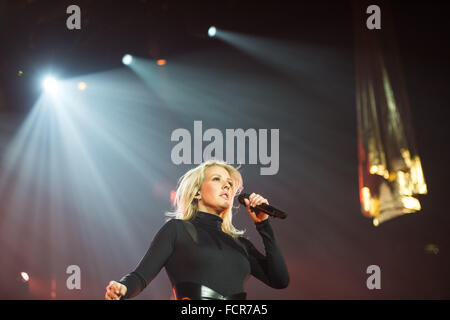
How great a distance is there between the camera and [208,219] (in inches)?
82.6

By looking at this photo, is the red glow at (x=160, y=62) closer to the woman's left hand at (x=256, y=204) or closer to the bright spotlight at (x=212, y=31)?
the bright spotlight at (x=212, y=31)

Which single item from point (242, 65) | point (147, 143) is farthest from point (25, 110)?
point (242, 65)

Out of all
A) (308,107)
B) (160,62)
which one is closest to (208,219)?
(308,107)

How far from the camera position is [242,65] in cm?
419

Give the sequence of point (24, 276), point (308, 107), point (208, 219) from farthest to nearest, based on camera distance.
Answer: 1. point (24, 276)
2. point (308, 107)
3. point (208, 219)

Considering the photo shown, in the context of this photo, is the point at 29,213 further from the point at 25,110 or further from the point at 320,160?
the point at 320,160

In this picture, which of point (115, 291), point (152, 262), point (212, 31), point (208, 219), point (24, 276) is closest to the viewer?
point (115, 291)

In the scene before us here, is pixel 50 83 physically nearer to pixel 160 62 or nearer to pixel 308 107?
pixel 160 62

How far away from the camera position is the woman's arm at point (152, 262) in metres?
1.76

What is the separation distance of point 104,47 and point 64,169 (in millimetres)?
1224

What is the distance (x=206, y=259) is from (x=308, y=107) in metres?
Result: 2.51

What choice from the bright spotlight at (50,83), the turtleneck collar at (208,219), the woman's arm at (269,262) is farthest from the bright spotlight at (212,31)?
the woman's arm at (269,262)

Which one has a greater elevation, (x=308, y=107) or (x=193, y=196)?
(x=308, y=107)

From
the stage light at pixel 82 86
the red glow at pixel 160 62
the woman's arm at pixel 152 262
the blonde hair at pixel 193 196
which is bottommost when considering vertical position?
the woman's arm at pixel 152 262
